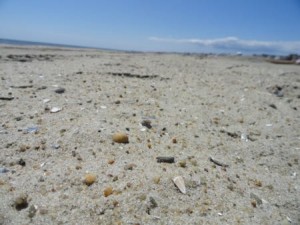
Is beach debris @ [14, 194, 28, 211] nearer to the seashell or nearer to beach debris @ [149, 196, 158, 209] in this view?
beach debris @ [149, 196, 158, 209]

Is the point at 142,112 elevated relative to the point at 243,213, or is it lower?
elevated

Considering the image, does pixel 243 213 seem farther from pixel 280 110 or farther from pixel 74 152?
pixel 280 110

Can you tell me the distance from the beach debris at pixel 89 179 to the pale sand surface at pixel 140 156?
0.04 m

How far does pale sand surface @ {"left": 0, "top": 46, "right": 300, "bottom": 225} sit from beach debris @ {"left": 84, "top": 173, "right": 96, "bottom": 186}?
4 cm

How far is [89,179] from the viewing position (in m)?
2.66

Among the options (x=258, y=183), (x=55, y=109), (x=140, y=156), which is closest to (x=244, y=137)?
(x=258, y=183)

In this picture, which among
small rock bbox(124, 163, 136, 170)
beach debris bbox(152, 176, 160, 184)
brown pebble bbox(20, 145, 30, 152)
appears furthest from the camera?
brown pebble bbox(20, 145, 30, 152)

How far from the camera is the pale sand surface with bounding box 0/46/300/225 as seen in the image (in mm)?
2424

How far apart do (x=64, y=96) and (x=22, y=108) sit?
2.53 ft

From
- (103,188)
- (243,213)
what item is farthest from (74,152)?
(243,213)

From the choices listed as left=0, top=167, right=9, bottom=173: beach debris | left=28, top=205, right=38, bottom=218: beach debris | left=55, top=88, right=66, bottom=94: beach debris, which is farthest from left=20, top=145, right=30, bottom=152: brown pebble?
left=55, top=88, right=66, bottom=94: beach debris

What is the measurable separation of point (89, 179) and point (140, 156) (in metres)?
0.71

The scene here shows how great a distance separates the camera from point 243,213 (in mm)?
2564

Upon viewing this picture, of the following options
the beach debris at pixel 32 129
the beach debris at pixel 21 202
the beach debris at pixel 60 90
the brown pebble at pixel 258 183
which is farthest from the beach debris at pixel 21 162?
the brown pebble at pixel 258 183
